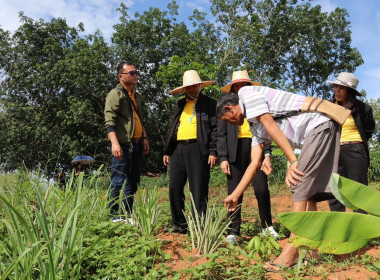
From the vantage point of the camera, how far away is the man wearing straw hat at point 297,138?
246 centimetres

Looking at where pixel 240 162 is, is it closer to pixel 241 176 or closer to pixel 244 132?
pixel 241 176

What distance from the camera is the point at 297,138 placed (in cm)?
261

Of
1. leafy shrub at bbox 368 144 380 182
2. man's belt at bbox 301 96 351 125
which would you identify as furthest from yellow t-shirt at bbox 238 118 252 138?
leafy shrub at bbox 368 144 380 182

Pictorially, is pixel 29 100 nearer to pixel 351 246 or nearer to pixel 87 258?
pixel 87 258

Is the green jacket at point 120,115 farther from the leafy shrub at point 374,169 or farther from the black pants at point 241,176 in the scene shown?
the leafy shrub at point 374,169

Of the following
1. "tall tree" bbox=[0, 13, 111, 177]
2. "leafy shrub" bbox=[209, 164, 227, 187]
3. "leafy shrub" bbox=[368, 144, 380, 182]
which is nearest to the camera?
"leafy shrub" bbox=[368, 144, 380, 182]

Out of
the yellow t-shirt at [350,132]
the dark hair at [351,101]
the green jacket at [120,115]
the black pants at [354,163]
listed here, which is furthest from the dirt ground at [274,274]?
the dark hair at [351,101]

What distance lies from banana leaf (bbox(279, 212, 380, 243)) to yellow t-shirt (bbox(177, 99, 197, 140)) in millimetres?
2495

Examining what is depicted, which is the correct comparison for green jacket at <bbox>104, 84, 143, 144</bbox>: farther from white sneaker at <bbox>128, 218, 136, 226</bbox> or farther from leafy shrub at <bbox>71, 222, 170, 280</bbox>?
leafy shrub at <bbox>71, 222, 170, 280</bbox>

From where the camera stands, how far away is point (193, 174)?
3885 millimetres

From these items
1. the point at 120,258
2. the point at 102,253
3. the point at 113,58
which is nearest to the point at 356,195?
the point at 120,258

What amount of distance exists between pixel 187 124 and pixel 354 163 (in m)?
1.80

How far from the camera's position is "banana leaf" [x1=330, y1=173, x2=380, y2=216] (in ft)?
4.93

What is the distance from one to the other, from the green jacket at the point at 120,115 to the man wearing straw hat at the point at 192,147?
0.49m
